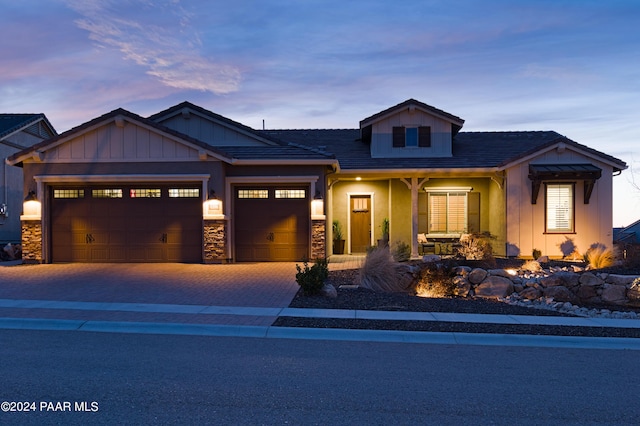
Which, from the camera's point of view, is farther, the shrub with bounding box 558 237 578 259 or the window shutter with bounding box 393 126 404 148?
the window shutter with bounding box 393 126 404 148

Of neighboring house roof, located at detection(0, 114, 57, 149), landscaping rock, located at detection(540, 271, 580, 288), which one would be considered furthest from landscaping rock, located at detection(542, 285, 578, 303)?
neighboring house roof, located at detection(0, 114, 57, 149)

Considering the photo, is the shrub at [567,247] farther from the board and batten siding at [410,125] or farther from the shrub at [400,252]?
the shrub at [400,252]

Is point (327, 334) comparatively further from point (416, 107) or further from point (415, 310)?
point (416, 107)

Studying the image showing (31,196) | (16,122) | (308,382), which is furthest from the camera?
(16,122)

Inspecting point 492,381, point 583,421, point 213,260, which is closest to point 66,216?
point 213,260

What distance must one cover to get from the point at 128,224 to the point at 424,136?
40.3 ft

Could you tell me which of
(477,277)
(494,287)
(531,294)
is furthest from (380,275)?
(531,294)

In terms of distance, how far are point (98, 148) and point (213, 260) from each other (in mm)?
5372

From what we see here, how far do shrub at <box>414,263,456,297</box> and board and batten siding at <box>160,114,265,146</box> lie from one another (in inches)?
346

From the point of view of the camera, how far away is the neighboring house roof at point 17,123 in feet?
84.3

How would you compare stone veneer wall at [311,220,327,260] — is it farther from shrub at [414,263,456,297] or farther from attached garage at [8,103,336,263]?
shrub at [414,263,456,297]

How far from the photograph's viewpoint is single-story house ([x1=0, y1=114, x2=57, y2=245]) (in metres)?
25.2

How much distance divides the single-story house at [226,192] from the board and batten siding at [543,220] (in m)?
0.04

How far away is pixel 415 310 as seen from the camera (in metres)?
10.4
